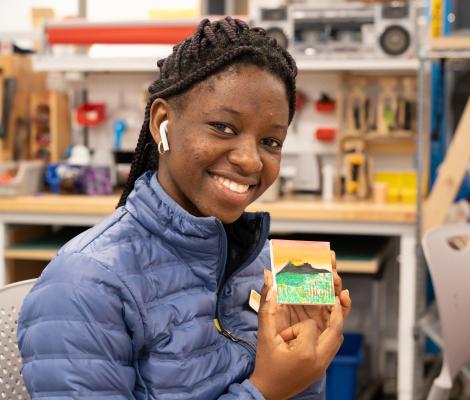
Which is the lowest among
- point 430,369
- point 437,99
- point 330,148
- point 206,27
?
point 430,369

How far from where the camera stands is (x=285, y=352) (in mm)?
1020

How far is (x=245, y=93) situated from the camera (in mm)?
1038

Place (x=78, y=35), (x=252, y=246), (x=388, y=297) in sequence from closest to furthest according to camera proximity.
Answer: (x=252, y=246) < (x=78, y=35) < (x=388, y=297)

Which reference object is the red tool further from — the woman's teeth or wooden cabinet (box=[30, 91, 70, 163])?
the woman's teeth

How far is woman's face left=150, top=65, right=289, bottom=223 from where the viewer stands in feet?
3.42

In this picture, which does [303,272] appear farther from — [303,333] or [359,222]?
[359,222]

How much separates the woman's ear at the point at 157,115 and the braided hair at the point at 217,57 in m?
0.01

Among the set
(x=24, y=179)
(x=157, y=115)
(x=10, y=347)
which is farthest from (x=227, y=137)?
(x=24, y=179)

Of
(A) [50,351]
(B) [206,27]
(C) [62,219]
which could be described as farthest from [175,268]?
(C) [62,219]

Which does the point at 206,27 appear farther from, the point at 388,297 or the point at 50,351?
the point at 388,297

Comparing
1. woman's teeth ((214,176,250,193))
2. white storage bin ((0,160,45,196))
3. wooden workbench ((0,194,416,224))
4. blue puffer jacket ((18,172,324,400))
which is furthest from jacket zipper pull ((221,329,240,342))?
white storage bin ((0,160,45,196))

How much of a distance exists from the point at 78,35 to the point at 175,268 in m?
2.34

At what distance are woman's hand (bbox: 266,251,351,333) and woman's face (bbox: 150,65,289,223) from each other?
155 millimetres

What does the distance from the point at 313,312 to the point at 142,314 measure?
26 centimetres
